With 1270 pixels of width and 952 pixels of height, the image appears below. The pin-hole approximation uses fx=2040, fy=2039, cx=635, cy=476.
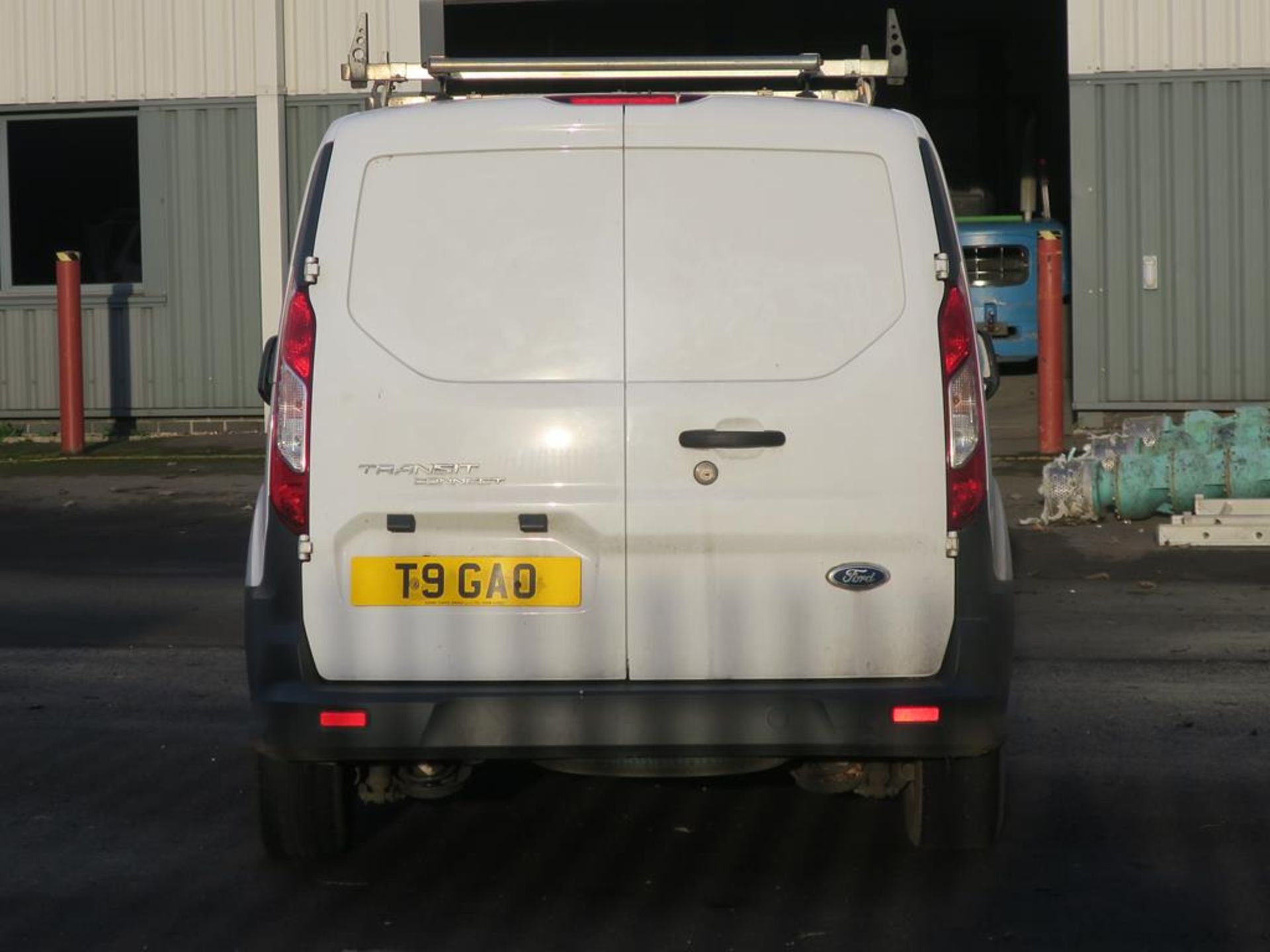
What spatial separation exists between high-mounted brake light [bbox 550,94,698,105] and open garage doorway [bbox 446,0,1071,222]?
72.9 ft

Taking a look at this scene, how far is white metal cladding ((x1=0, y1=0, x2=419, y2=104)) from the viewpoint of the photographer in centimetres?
1697

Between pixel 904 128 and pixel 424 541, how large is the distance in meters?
1.59

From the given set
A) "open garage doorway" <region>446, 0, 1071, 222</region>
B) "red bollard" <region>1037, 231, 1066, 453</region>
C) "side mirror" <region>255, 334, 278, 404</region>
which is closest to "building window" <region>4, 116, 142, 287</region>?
"red bollard" <region>1037, 231, 1066, 453</region>

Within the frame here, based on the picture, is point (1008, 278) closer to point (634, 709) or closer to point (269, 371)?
point (269, 371)

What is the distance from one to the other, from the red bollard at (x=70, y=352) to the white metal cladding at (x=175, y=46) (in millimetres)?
2042

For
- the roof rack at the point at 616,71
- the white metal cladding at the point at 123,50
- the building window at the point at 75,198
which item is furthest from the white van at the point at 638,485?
the building window at the point at 75,198

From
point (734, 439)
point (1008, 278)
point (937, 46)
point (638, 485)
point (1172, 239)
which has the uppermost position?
point (937, 46)

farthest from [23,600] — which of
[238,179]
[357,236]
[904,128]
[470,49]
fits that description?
[470,49]

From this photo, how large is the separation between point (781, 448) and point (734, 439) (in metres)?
0.12

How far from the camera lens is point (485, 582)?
16.4ft

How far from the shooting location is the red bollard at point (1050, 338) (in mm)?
14328

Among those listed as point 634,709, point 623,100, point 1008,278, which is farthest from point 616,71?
point 1008,278

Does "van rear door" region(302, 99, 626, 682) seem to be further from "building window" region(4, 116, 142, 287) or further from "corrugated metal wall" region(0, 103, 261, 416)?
"building window" region(4, 116, 142, 287)

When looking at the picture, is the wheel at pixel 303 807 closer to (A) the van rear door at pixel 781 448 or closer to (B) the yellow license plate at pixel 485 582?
(B) the yellow license plate at pixel 485 582
